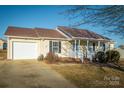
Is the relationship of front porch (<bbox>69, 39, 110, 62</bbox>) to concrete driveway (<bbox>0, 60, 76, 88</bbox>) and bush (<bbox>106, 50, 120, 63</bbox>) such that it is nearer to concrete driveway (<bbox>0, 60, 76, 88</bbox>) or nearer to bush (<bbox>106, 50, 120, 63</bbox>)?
bush (<bbox>106, 50, 120, 63</bbox>)

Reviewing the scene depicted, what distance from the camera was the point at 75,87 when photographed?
11.1 metres

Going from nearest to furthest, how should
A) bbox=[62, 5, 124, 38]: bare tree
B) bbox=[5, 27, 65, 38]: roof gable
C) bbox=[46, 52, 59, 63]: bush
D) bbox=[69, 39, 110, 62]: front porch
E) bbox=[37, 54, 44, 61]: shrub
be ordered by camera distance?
1. bbox=[62, 5, 124, 38]: bare tree
2. bbox=[46, 52, 59, 63]: bush
3. bbox=[37, 54, 44, 61]: shrub
4. bbox=[5, 27, 65, 38]: roof gable
5. bbox=[69, 39, 110, 62]: front porch

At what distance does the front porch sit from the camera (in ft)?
67.5

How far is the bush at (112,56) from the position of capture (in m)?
21.0

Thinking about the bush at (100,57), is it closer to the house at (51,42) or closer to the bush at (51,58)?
the house at (51,42)

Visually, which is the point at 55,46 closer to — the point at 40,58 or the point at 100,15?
the point at 40,58

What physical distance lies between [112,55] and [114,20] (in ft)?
35.7

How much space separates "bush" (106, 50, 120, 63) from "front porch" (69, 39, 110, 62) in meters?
1.08

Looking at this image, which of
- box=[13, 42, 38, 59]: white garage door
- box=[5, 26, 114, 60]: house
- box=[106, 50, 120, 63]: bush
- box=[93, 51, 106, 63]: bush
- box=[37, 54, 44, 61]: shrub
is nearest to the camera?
box=[13, 42, 38, 59]: white garage door

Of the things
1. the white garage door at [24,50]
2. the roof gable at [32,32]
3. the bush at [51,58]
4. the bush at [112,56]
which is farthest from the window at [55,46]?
the bush at [112,56]

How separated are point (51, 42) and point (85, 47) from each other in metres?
3.48

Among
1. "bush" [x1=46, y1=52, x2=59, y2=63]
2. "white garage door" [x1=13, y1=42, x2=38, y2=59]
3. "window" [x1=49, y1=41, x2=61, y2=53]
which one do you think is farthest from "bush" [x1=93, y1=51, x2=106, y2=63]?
"white garage door" [x1=13, y1=42, x2=38, y2=59]

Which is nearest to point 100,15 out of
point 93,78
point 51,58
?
point 93,78
